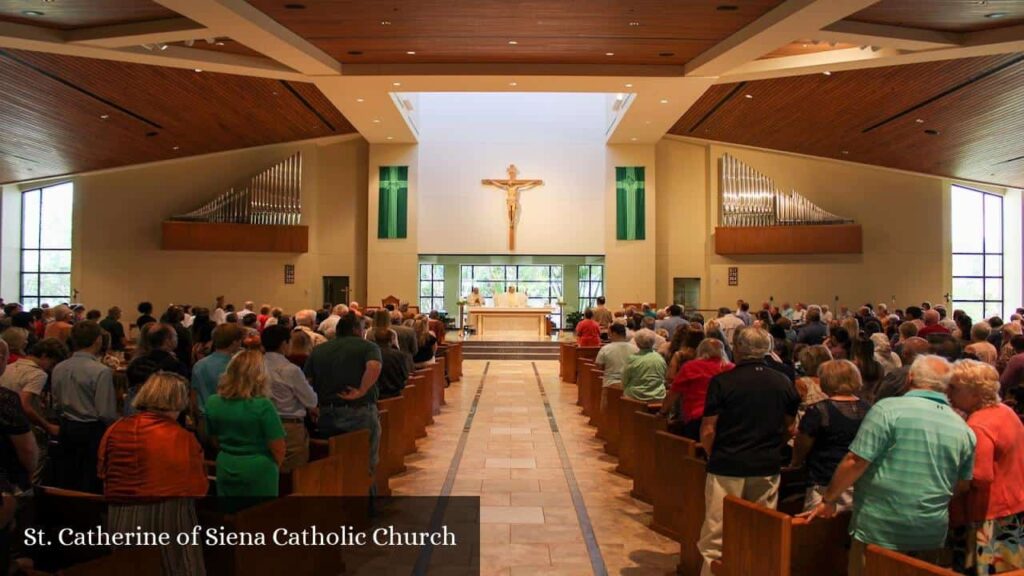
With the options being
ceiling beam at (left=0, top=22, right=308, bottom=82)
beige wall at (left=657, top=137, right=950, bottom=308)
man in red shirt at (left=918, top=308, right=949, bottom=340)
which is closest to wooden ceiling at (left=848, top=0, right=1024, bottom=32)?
man in red shirt at (left=918, top=308, right=949, bottom=340)

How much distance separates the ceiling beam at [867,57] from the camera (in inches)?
357

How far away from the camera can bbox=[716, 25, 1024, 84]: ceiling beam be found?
29.8 feet

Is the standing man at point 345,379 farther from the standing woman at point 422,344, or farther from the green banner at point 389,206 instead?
the green banner at point 389,206

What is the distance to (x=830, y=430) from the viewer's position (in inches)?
139

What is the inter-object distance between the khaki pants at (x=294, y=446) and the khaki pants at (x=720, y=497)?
228 centimetres

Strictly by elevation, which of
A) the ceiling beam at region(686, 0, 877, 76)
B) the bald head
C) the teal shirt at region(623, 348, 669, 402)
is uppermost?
the ceiling beam at region(686, 0, 877, 76)

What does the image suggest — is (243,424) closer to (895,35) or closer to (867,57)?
(895,35)

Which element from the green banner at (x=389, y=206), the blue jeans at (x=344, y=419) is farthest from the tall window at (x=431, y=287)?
the blue jeans at (x=344, y=419)

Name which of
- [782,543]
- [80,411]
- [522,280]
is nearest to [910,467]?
[782,543]

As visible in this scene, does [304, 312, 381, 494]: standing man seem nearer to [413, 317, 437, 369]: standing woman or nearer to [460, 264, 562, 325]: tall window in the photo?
[413, 317, 437, 369]: standing woman

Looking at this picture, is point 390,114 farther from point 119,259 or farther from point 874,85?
point 874,85

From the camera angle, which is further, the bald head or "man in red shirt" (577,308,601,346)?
"man in red shirt" (577,308,601,346)

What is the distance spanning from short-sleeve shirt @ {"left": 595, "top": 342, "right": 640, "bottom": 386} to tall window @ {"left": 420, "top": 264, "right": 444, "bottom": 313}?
1380 cm

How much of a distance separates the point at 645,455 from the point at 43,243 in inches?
728
